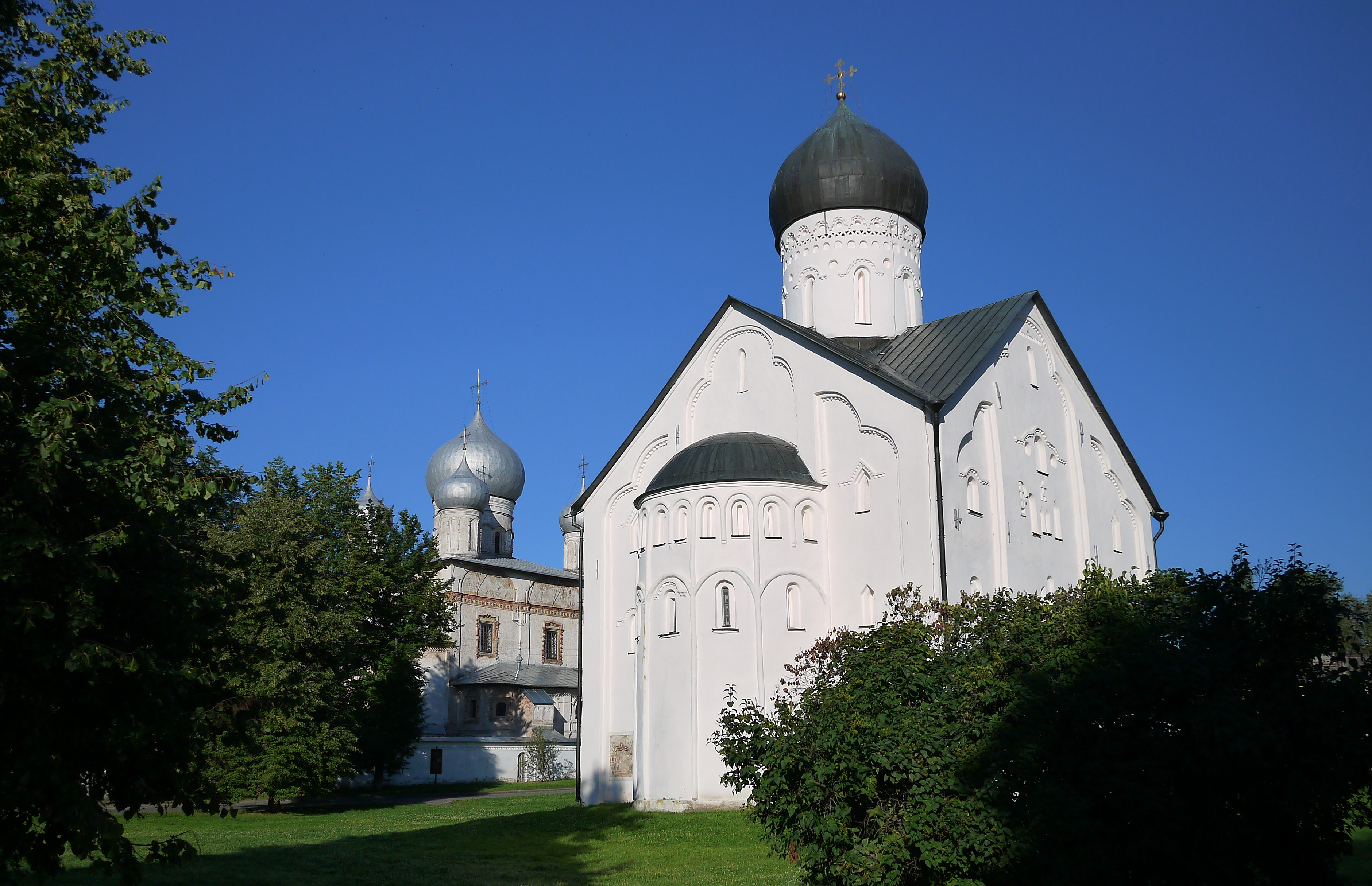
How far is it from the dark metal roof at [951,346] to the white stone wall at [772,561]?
93cm

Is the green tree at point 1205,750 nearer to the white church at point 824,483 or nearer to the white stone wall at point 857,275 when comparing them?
the white church at point 824,483

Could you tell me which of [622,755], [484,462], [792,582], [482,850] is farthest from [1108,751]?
[484,462]

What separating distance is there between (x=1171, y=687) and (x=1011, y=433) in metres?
11.7

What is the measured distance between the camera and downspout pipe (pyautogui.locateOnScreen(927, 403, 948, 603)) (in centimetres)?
1599

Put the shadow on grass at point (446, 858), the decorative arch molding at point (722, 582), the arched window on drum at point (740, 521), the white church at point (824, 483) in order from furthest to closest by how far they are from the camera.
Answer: the arched window on drum at point (740, 521)
the decorative arch molding at point (722, 582)
the white church at point (824, 483)
the shadow on grass at point (446, 858)

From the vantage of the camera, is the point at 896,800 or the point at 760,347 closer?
the point at 896,800

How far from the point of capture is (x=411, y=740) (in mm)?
26969

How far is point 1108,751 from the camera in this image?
23.8ft

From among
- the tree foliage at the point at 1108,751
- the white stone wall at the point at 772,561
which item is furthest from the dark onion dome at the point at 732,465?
the tree foliage at the point at 1108,751

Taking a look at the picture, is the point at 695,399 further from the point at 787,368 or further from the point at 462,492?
the point at 462,492

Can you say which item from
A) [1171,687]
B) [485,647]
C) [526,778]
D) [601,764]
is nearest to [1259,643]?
[1171,687]

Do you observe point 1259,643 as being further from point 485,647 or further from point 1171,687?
point 485,647

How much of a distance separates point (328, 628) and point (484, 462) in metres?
25.0

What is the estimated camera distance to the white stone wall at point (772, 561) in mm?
16594
